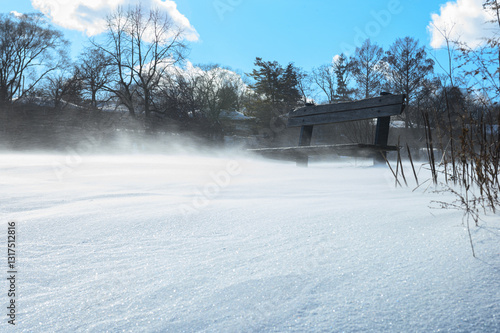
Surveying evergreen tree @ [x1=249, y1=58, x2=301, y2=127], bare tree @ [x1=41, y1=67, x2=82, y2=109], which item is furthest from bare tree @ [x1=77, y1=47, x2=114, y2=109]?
evergreen tree @ [x1=249, y1=58, x2=301, y2=127]

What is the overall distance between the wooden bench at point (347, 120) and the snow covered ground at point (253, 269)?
261 cm

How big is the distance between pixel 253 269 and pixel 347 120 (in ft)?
13.7

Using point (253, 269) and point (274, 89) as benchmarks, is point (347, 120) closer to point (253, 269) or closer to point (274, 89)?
point (253, 269)

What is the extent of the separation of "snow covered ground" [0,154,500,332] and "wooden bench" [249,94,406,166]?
2.61 metres

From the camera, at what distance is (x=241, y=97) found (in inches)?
1426

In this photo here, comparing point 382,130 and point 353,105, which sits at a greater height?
point 353,105

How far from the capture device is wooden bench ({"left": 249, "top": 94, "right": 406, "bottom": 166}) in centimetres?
407

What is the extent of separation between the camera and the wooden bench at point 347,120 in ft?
13.4

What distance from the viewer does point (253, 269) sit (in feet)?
2.75

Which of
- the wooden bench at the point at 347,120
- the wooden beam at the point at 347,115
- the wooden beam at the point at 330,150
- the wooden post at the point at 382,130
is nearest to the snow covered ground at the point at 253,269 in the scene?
the wooden beam at the point at 330,150

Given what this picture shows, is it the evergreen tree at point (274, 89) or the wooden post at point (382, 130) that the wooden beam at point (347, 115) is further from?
the evergreen tree at point (274, 89)

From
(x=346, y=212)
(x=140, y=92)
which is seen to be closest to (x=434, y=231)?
(x=346, y=212)

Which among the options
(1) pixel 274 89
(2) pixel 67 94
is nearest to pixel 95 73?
(2) pixel 67 94

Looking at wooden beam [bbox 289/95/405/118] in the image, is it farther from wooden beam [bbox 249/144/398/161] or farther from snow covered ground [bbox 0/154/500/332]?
snow covered ground [bbox 0/154/500/332]
